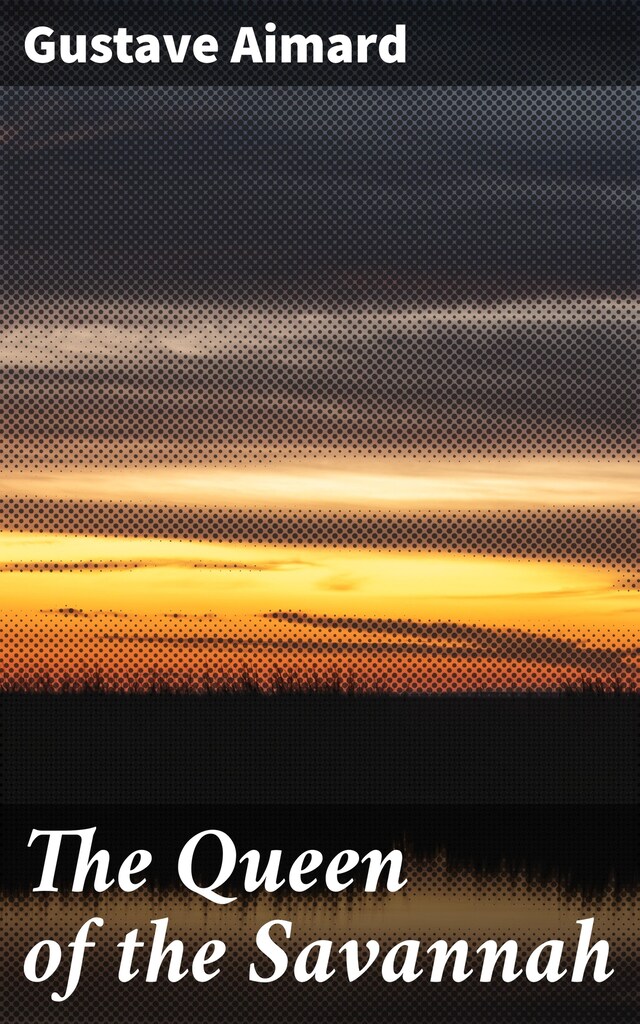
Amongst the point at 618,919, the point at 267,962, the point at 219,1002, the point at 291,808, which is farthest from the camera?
the point at 291,808

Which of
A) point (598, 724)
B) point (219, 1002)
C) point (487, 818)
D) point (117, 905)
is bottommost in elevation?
point (219, 1002)

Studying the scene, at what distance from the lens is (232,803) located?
24344mm

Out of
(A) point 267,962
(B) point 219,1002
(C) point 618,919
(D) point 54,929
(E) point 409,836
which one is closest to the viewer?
(B) point 219,1002

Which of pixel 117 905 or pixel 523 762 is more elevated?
pixel 523 762

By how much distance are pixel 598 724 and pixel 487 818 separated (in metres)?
3.01

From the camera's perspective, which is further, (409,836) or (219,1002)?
(409,836)

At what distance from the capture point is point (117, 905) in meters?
17.1

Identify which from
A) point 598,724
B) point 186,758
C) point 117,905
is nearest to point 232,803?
point 186,758

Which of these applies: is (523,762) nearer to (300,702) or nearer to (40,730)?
(300,702)

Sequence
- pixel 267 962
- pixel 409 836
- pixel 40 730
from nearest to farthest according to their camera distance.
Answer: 1. pixel 267 962
2. pixel 409 836
3. pixel 40 730

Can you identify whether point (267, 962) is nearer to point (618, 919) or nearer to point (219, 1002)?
point (219, 1002)

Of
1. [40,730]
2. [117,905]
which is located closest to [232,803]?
[40,730]

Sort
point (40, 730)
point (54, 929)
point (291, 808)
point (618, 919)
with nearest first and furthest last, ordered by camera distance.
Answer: point (54, 929)
point (618, 919)
point (291, 808)
point (40, 730)

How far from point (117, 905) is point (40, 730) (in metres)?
9.53
